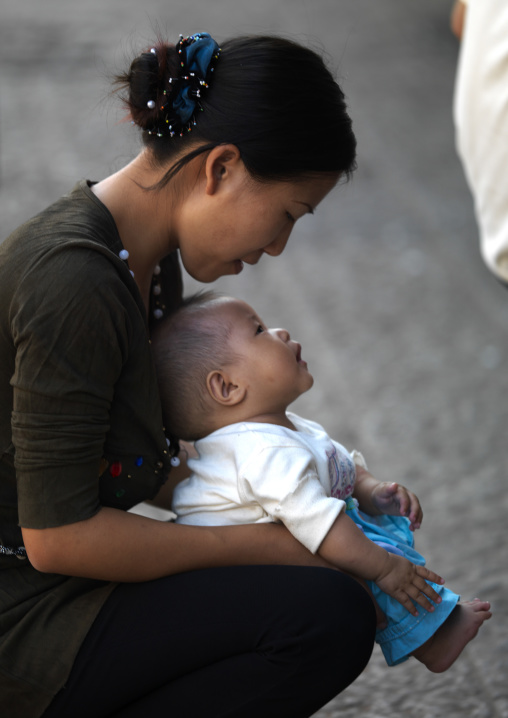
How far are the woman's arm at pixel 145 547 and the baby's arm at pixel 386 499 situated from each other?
0.77 ft

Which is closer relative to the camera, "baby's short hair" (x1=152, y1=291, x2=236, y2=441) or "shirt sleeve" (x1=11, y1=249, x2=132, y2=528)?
"shirt sleeve" (x1=11, y1=249, x2=132, y2=528)

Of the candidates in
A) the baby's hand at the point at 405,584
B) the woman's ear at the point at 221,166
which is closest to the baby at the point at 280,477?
the baby's hand at the point at 405,584

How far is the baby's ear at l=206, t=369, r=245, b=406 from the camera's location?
149 cm

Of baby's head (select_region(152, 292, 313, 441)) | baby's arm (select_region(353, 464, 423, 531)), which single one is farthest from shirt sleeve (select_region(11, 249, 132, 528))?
baby's arm (select_region(353, 464, 423, 531))

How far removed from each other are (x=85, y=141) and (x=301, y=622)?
3605 millimetres

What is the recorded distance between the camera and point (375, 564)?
1360 millimetres

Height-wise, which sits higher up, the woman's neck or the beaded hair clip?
the beaded hair clip

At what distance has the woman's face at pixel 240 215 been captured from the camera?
1.38 m

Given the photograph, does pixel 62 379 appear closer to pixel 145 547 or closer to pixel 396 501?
pixel 145 547

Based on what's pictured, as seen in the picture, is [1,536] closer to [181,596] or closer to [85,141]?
[181,596]

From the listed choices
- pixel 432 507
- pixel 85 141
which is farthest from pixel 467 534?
pixel 85 141

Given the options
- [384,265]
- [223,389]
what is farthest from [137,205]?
[384,265]

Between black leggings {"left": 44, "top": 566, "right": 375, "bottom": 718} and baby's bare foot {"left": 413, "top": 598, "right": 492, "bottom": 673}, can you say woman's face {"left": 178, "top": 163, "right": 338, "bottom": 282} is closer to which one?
black leggings {"left": 44, "top": 566, "right": 375, "bottom": 718}

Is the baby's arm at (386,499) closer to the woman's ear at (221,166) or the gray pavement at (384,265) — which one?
the gray pavement at (384,265)
